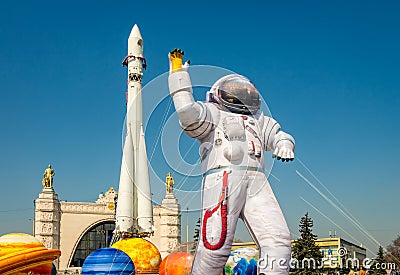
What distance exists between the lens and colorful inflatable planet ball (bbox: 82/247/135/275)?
50.6 feet

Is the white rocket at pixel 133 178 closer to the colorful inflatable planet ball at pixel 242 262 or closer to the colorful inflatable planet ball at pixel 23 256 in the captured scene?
the colorful inflatable planet ball at pixel 242 262

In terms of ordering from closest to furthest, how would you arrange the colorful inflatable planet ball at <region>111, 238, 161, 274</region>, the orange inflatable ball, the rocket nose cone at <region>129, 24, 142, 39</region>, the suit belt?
the suit belt
the orange inflatable ball
the colorful inflatable planet ball at <region>111, 238, 161, 274</region>
the rocket nose cone at <region>129, 24, 142, 39</region>

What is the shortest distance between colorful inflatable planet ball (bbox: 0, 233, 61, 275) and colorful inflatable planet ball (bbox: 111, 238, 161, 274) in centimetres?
1593

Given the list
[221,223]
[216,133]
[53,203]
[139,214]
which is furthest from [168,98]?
[53,203]

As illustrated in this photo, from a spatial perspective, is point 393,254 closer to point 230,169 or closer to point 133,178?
point 133,178

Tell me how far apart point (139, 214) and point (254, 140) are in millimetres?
20404

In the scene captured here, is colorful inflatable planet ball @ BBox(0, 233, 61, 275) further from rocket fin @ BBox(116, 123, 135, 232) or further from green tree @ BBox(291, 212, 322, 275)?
green tree @ BBox(291, 212, 322, 275)

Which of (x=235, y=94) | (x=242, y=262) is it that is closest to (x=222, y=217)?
(x=235, y=94)

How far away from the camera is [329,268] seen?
1255 inches

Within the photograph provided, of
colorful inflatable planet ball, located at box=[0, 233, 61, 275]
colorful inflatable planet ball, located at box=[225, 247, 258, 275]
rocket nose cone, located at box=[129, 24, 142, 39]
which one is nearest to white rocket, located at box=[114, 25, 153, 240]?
rocket nose cone, located at box=[129, 24, 142, 39]

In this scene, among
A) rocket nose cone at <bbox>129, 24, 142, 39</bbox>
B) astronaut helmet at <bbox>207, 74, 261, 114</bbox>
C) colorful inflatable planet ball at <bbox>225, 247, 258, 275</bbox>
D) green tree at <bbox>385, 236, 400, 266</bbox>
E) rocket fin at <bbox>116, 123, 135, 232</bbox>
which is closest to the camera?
astronaut helmet at <bbox>207, 74, 261, 114</bbox>

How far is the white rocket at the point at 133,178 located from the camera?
2769 cm

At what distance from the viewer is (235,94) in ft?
29.8

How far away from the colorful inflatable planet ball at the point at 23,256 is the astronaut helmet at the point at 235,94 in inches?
137
